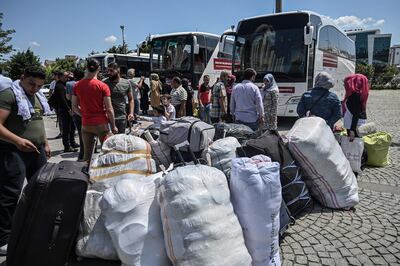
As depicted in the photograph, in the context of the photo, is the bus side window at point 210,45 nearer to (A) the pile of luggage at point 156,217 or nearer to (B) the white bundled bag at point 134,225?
(A) the pile of luggage at point 156,217

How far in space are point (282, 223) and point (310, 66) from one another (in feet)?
22.7

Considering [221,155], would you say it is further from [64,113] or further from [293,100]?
[293,100]

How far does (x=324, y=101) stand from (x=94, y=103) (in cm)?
339

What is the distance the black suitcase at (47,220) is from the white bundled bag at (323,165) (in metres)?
2.35

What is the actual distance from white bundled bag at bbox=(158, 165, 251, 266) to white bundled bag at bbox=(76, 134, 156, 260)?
656 mm

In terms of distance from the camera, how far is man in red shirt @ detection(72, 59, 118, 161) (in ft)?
14.3

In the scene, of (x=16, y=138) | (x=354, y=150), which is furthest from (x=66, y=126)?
(x=354, y=150)

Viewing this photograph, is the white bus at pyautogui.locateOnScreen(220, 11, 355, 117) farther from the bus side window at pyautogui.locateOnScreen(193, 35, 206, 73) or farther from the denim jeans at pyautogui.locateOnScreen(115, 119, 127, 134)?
the denim jeans at pyautogui.locateOnScreen(115, 119, 127, 134)

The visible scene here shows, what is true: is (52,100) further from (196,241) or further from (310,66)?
(310,66)

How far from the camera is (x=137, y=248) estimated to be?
228 centimetres

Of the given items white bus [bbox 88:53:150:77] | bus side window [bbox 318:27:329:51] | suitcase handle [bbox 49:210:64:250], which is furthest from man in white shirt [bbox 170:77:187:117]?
white bus [bbox 88:53:150:77]

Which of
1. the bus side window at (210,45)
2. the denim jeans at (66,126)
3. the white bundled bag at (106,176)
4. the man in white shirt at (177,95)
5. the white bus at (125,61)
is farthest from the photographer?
the white bus at (125,61)

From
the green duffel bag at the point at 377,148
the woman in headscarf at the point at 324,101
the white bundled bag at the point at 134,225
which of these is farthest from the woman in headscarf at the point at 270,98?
the white bundled bag at the point at 134,225

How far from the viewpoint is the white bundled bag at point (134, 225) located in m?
2.28
